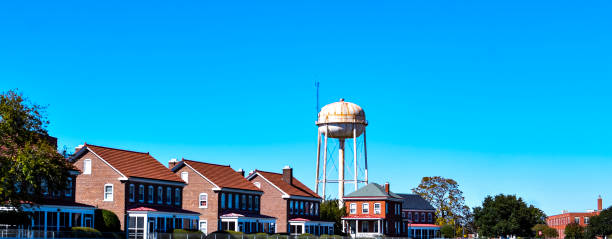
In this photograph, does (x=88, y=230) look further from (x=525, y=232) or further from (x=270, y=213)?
(x=525, y=232)

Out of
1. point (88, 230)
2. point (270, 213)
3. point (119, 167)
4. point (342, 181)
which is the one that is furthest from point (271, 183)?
point (88, 230)

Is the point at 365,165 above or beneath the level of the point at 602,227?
above

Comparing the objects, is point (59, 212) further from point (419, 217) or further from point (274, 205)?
point (419, 217)

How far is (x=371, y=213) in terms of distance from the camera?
102m

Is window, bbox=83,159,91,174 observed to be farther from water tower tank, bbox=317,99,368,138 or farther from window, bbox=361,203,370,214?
window, bbox=361,203,370,214

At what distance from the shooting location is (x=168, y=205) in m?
75.1

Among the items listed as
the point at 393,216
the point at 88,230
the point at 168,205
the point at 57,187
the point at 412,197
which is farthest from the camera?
the point at 412,197

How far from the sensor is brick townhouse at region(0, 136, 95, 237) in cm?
5953

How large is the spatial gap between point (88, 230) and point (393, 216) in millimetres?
51103

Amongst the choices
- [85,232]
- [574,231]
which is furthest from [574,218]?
[85,232]

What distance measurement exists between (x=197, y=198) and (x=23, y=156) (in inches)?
1275

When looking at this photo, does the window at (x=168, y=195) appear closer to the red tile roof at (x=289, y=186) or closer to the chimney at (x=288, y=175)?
the red tile roof at (x=289, y=186)

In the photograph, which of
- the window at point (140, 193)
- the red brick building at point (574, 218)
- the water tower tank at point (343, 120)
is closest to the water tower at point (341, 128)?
the water tower tank at point (343, 120)

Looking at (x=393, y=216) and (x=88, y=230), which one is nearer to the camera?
(x=88, y=230)
